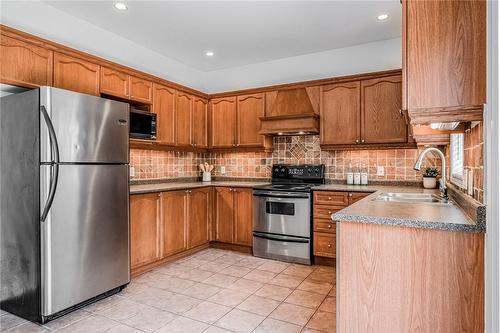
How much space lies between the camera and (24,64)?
256 centimetres

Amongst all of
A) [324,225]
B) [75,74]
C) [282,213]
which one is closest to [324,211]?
[324,225]

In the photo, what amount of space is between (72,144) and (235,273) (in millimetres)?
2057

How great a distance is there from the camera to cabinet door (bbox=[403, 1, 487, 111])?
1.31 m

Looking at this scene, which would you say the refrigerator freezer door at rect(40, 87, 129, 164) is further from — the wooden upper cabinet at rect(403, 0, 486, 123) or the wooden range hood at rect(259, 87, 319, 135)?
the wooden upper cabinet at rect(403, 0, 486, 123)

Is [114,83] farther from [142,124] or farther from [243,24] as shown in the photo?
[243,24]

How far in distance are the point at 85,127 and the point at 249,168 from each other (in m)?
2.69

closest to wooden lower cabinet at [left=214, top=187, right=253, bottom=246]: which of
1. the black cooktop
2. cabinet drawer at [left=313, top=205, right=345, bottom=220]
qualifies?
the black cooktop

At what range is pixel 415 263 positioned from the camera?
1482mm

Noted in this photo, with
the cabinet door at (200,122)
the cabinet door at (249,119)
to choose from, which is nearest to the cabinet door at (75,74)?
the cabinet door at (200,122)

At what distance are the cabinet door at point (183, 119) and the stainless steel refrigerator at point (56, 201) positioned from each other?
144 centimetres

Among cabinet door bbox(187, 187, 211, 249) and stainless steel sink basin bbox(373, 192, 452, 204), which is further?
cabinet door bbox(187, 187, 211, 249)

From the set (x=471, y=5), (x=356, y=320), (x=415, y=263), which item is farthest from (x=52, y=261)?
(x=471, y=5)

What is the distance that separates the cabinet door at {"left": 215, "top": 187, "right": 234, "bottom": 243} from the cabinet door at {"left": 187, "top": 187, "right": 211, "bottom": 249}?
0.45 feet

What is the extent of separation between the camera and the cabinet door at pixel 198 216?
400cm
